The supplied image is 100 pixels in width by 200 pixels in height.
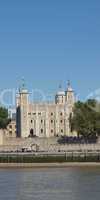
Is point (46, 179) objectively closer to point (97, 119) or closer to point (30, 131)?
point (97, 119)

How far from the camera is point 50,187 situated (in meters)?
55.8

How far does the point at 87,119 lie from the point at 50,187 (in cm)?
7017

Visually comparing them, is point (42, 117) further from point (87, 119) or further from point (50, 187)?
point (50, 187)

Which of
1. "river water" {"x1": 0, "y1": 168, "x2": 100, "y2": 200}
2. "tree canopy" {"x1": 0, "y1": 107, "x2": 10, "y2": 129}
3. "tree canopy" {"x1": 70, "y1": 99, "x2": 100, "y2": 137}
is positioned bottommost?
"river water" {"x1": 0, "y1": 168, "x2": 100, "y2": 200}

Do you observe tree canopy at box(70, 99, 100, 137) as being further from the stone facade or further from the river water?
the river water

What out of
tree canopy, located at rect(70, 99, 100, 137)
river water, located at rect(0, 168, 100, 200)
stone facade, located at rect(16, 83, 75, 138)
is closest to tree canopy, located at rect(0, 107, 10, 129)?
stone facade, located at rect(16, 83, 75, 138)

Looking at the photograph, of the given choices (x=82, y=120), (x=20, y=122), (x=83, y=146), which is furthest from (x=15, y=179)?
(x=20, y=122)

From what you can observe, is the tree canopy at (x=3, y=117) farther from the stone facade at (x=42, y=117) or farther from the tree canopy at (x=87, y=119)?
the tree canopy at (x=87, y=119)

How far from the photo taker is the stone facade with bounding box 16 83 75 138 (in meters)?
162

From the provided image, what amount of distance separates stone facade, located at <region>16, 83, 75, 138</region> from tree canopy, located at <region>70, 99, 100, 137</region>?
31.7m

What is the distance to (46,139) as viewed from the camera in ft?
421

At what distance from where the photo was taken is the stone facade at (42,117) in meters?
162

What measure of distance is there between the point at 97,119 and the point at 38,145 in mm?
10400

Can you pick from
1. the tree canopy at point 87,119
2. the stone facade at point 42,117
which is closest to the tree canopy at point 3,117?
the stone facade at point 42,117
